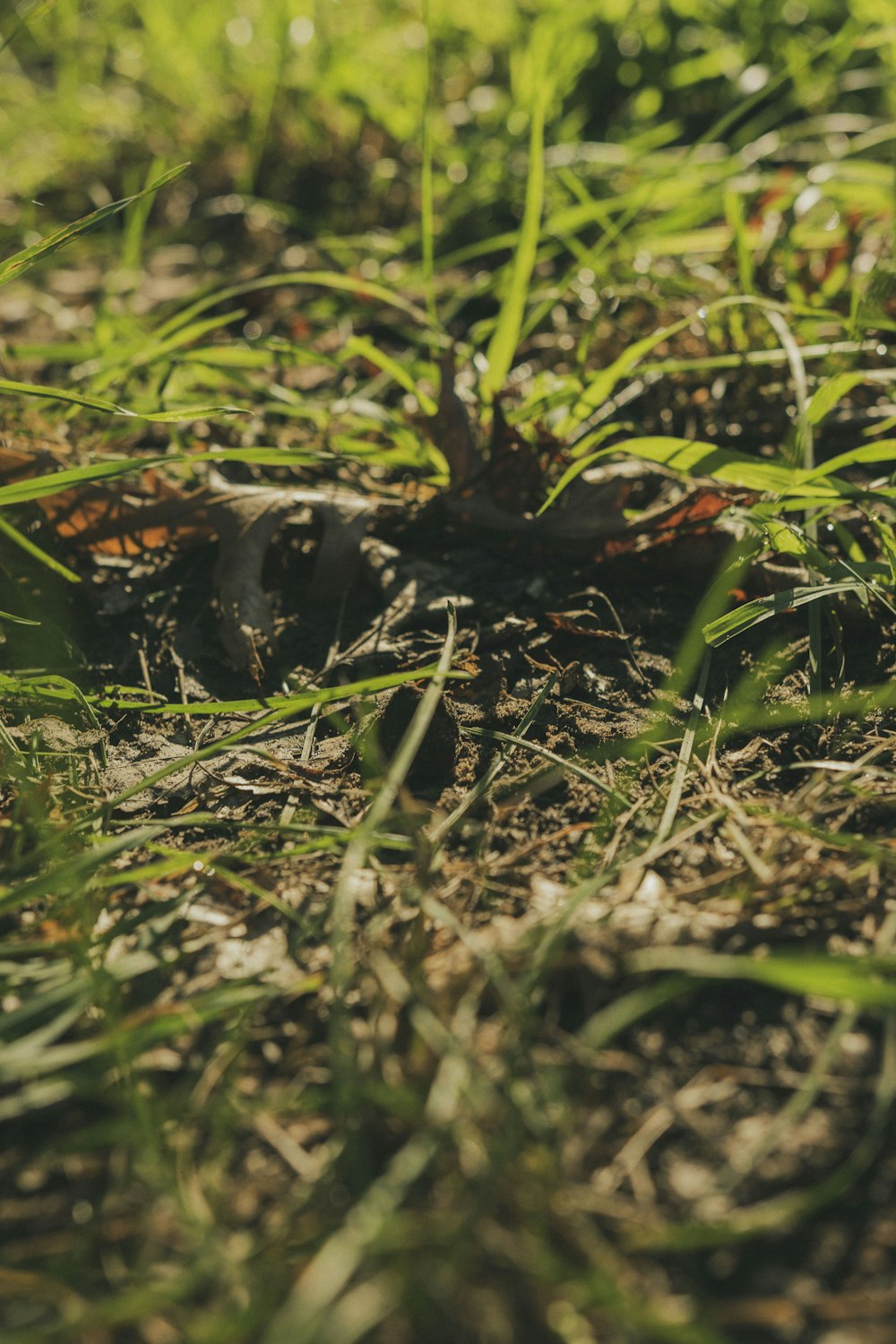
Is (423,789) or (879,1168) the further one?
(423,789)

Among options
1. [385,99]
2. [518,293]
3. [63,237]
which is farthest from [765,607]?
[385,99]

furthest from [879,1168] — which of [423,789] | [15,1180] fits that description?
[15,1180]

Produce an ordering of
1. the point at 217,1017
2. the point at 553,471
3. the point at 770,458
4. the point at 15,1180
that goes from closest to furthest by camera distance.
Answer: the point at 15,1180 → the point at 217,1017 → the point at 553,471 → the point at 770,458

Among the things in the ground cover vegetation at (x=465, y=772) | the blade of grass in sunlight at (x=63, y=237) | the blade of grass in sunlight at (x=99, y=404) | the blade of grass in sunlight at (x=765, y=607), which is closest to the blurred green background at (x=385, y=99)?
the ground cover vegetation at (x=465, y=772)

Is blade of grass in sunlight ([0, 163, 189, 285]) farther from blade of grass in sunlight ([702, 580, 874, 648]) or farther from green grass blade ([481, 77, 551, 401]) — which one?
blade of grass in sunlight ([702, 580, 874, 648])

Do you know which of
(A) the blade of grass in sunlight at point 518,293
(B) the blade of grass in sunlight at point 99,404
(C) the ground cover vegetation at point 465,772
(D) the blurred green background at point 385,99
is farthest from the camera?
(D) the blurred green background at point 385,99

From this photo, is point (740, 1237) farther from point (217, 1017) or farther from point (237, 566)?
point (237, 566)

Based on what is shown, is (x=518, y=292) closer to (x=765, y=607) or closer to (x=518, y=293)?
(x=518, y=293)

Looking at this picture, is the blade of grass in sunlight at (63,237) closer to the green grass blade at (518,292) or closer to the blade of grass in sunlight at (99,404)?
the blade of grass in sunlight at (99,404)
